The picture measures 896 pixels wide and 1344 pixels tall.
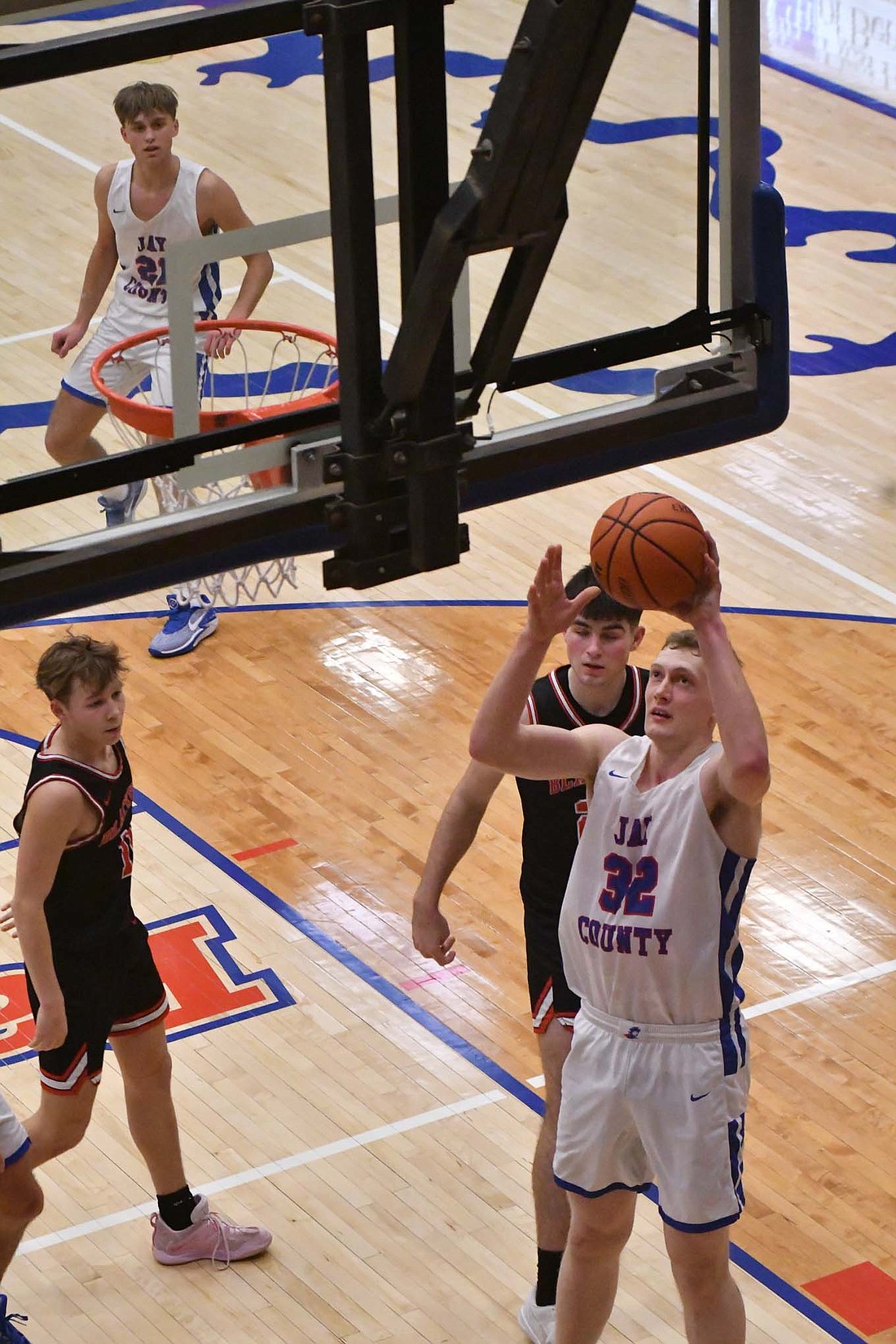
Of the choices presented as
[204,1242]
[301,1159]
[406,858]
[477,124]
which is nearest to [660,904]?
[477,124]

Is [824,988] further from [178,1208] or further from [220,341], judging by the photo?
[220,341]

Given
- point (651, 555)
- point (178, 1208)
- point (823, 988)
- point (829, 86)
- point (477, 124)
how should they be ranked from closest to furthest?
1. point (477, 124)
2. point (651, 555)
3. point (178, 1208)
4. point (823, 988)
5. point (829, 86)

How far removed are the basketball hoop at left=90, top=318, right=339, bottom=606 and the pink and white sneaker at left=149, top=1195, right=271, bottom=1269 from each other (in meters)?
1.74

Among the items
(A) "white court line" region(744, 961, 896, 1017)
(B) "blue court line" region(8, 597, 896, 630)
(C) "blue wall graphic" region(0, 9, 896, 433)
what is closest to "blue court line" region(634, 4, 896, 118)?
(C) "blue wall graphic" region(0, 9, 896, 433)

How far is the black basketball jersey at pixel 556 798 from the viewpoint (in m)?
4.96

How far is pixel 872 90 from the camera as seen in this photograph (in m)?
14.2

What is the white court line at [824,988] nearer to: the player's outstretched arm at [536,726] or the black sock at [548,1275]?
the black sock at [548,1275]

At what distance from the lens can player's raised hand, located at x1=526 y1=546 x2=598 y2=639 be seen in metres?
4.18

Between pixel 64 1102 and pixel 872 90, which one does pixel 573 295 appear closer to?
pixel 64 1102

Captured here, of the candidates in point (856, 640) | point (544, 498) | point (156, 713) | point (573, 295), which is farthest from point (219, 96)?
point (573, 295)

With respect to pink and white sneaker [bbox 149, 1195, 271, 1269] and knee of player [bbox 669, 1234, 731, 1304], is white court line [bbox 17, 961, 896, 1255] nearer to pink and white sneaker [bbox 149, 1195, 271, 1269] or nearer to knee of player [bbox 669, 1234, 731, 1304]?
pink and white sneaker [bbox 149, 1195, 271, 1269]

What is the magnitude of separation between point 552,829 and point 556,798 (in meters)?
0.08

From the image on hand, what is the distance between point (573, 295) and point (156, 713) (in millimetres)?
3212

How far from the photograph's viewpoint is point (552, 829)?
5027mm
